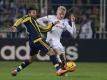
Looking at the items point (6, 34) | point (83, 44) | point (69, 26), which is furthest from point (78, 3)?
point (69, 26)

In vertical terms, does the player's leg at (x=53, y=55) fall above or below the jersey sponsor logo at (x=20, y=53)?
above

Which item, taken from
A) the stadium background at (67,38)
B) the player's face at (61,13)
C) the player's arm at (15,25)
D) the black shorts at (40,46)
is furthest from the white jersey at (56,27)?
the stadium background at (67,38)

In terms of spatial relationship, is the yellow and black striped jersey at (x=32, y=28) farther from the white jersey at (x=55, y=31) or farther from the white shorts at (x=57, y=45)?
the white shorts at (x=57, y=45)

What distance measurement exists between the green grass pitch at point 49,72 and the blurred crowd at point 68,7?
6.44 feet

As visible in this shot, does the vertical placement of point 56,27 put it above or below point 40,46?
above

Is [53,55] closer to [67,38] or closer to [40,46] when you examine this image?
[40,46]

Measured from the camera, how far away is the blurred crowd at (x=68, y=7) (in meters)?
23.6

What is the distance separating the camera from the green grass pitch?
1614cm

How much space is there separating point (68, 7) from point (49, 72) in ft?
19.2

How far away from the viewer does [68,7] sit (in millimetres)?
23641

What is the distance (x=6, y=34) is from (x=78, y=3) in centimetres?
349

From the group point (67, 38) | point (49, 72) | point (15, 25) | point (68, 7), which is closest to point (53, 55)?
point (15, 25)

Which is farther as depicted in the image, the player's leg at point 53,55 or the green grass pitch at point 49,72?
the green grass pitch at point 49,72

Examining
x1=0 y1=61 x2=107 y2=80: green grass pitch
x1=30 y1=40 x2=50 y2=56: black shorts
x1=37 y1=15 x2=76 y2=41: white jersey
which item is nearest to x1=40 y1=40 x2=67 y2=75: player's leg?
x1=30 y1=40 x2=50 y2=56: black shorts
